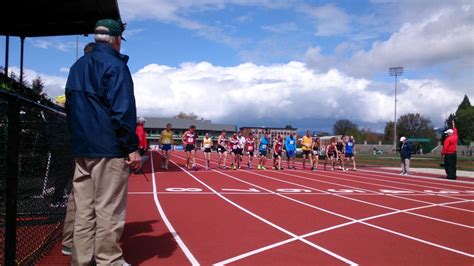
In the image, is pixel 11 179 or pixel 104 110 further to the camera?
pixel 11 179

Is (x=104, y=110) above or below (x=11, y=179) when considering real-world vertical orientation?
above

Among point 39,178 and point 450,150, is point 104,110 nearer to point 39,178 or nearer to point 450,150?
point 39,178

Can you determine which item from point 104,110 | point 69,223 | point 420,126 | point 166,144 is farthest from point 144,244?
point 420,126

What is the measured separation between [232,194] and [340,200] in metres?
2.49

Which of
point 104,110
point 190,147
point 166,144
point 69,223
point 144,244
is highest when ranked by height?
point 104,110

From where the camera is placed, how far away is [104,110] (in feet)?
12.2

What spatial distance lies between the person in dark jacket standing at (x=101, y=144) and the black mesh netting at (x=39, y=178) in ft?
2.56

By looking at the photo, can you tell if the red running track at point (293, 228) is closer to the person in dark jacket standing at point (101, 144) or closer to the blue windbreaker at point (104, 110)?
the person in dark jacket standing at point (101, 144)

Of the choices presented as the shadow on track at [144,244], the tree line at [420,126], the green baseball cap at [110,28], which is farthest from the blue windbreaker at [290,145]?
the tree line at [420,126]

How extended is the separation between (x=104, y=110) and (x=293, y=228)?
160 inches

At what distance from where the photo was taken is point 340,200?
33.9 ft

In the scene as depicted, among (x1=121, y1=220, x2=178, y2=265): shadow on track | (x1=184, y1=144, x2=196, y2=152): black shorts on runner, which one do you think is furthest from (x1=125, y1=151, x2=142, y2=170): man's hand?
(x1=184, y1=144, x2=196, y2=152): black shorts on runner

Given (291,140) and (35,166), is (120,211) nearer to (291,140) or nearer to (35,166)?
(35,166)

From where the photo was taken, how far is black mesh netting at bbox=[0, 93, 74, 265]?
15.9 feet
